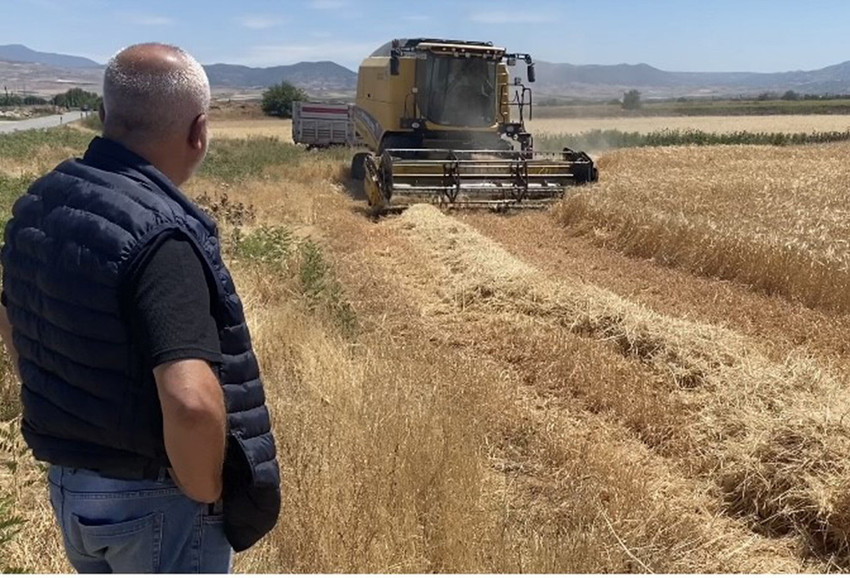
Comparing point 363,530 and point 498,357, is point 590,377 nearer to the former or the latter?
point 498,357

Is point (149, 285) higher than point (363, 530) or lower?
higher

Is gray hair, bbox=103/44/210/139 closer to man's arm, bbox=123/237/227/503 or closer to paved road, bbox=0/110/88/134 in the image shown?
man's arm, bbox=123/237/227/503

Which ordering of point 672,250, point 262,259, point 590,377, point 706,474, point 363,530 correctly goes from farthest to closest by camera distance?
point 672,250
point 262,259
point 590,377
point 706,474
point 363,530

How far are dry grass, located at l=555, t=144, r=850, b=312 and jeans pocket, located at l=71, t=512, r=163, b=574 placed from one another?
26.5 ft

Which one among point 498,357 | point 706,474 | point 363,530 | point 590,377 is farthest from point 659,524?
point 498,357

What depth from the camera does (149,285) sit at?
5.72 feet

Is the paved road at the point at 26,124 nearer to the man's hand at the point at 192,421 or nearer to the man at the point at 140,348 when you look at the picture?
→ the man at the point at 140,348

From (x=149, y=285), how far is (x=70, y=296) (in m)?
0.21

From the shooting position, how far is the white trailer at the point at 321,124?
3484 centimetres

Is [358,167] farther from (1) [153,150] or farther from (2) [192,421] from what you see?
(2) [192,421]

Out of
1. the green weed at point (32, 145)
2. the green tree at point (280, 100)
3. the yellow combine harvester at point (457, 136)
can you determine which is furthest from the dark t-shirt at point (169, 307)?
the green tree at point (280, 100)

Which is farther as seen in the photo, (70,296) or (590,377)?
(590,377)

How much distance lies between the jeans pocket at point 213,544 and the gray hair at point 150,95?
3.21 ft

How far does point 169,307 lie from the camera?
1740mm
